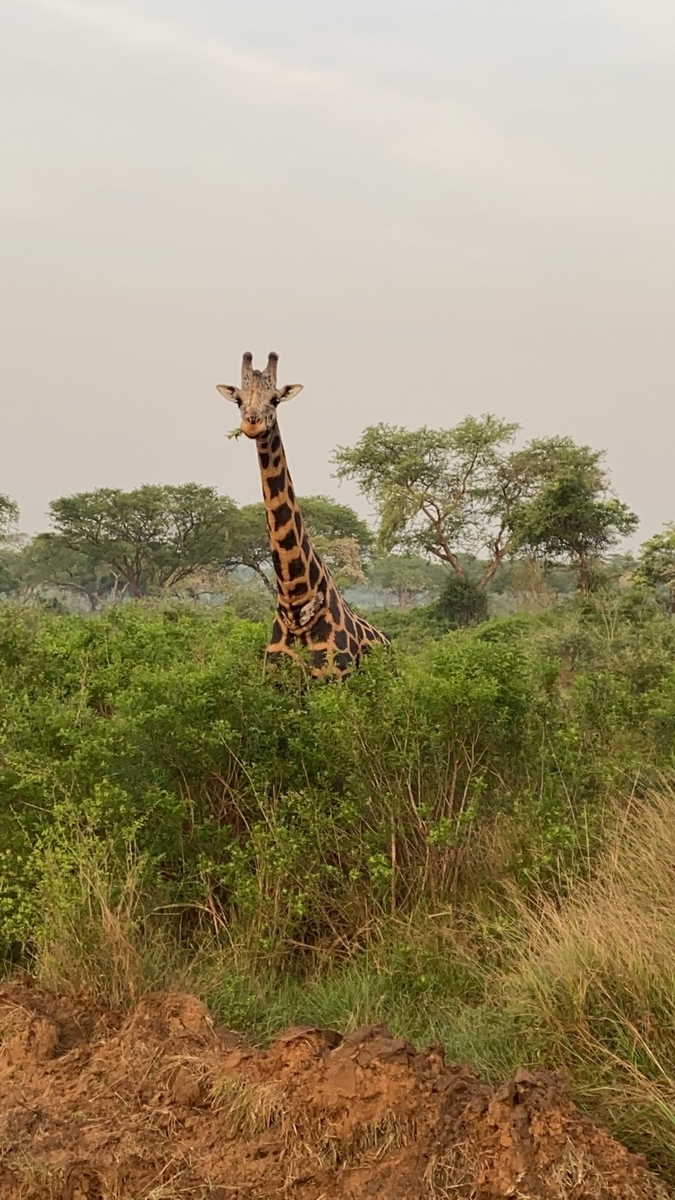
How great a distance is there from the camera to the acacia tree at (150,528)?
3078 cm

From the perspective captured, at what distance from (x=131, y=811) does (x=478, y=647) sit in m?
1.99

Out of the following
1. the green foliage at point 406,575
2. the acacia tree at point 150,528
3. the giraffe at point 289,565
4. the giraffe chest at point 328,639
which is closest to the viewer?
the giraffe chest at point 328,639

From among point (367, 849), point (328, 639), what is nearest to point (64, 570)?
point (328, 639)

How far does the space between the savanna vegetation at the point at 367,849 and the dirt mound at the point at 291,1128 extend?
0.37 m

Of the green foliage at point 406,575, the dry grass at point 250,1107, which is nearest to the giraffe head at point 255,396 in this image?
the dry grass at point 250,1107

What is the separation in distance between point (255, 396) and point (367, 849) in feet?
12.1

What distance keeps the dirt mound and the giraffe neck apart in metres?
4.16

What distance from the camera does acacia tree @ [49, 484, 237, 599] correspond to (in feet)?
101

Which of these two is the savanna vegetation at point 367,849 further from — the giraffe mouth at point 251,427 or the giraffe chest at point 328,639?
the giraffe mouth at point 251,427

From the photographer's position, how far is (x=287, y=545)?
7.25 m

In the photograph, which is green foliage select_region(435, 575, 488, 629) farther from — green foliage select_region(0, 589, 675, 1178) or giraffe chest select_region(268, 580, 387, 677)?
green foliage select_region(0, 589, 675, 1178)

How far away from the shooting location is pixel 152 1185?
250cm

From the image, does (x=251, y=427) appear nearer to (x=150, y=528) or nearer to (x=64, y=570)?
(x=150, y=528)

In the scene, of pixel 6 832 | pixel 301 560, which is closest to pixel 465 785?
pixel 6 832
